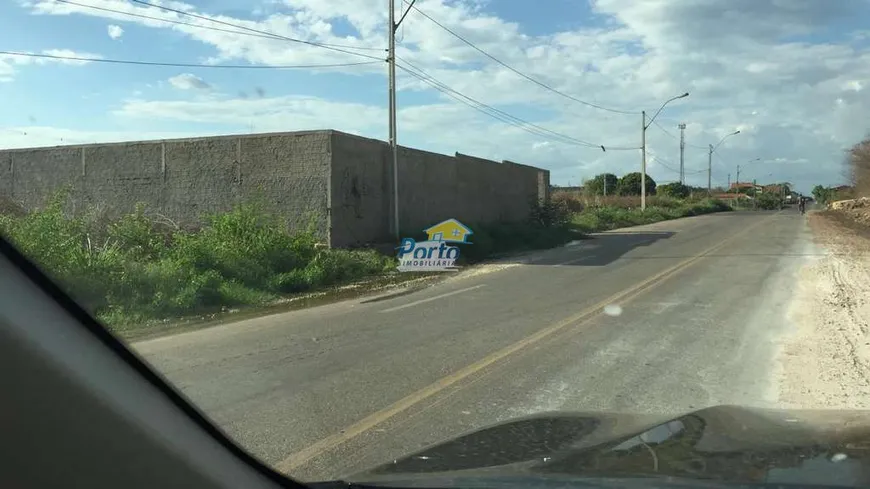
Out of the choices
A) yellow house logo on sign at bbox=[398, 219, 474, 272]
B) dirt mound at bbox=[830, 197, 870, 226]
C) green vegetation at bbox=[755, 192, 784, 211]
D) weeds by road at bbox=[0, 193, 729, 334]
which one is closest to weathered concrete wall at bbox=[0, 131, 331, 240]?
weeds by road at bbox=[0, 193, 729, 334]

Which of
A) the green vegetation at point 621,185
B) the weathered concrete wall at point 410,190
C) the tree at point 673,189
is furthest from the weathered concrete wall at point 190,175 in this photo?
the tree at point 673,189

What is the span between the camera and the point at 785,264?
17.8 m

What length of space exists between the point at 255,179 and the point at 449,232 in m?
6.76

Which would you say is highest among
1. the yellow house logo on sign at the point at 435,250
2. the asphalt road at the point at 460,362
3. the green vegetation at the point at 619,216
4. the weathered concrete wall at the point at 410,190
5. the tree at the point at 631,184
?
the tree at the point at 631,184

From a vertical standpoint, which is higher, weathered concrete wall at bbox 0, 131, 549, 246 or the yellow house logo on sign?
weathered concrete wall at bbox 0, 131, 549, 246

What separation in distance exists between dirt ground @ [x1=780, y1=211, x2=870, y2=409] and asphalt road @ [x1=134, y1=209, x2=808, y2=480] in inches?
9.6

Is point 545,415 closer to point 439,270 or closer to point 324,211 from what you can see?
point 439,270

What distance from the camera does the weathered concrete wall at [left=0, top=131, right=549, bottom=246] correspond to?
67.4ft

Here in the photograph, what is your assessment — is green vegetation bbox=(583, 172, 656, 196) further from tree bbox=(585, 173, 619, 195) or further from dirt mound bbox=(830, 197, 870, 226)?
dirt mound bbox=(830, 197, 870, 226)

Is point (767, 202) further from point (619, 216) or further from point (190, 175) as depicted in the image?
point (190, 175)

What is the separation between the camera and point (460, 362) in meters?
7.62

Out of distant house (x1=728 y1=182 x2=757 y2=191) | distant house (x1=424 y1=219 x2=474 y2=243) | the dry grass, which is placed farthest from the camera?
distant house (x1=728 y1=182 x2=757 y2=191)

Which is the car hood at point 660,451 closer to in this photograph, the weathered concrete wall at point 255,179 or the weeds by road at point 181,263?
the weeds by road at point 181,263

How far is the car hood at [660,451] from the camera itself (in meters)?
2.79
